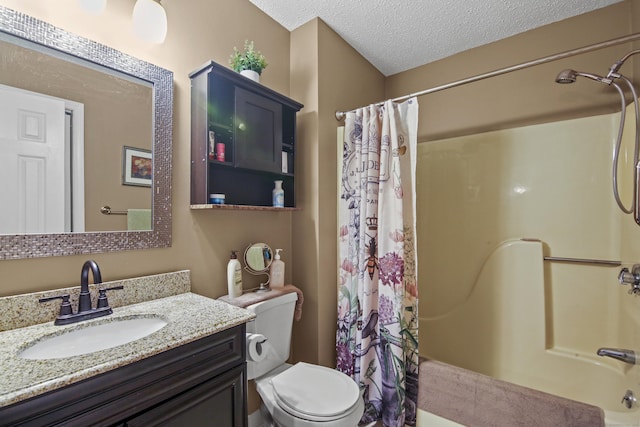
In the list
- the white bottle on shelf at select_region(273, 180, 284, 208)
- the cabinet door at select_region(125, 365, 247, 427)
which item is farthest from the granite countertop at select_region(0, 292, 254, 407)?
the white bottle on shelf at select_region(273, 180, 284, 208)

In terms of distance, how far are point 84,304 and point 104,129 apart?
679 millimetres

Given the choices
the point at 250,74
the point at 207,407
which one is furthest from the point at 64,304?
the point at 250,74

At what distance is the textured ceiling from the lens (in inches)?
70.0

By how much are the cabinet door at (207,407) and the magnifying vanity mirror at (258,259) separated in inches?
25.6

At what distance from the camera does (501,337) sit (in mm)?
2016

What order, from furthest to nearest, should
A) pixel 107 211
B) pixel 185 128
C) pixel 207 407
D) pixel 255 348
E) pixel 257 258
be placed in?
pixel 257 258 < pixel 185 128 < pixel 255 348 < pixel 107 211 < pixel 207 407

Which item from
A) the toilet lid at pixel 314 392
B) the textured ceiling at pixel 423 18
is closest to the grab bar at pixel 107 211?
the toilet lid at pixel 314 392

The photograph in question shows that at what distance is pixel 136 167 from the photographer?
1.24 meters

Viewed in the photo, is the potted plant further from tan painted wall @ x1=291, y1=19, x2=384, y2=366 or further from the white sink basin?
the white sink basin

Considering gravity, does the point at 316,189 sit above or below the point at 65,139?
below

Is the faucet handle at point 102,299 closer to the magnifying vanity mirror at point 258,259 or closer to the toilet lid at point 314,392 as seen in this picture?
the magnifying vanity mirror at point 258,259

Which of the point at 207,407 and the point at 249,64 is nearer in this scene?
the point at 207,407

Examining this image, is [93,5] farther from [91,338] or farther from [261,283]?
[261,283]

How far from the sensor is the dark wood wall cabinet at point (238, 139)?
1.40 m
